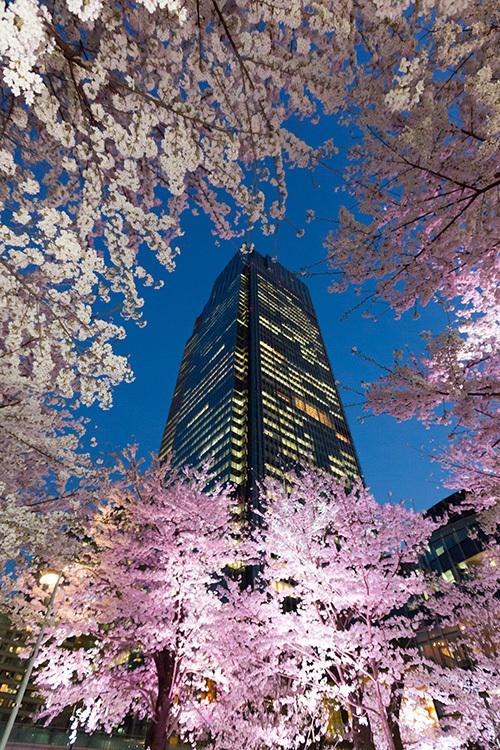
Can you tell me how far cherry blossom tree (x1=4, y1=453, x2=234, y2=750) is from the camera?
28.8ft

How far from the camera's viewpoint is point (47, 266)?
3639 millimetres

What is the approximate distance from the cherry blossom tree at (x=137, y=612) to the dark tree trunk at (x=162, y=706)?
2cm

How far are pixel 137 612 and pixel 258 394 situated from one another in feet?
175

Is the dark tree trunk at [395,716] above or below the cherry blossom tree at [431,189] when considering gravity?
below

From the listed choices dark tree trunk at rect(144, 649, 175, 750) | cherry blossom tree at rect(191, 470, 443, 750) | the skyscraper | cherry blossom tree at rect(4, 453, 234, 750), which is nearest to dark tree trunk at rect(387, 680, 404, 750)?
cherry blossom tree at rect(191, 470, 443, 750)

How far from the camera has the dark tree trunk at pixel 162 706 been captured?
7.60 meters

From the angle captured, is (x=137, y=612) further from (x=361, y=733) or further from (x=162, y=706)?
(x=361, y=733)

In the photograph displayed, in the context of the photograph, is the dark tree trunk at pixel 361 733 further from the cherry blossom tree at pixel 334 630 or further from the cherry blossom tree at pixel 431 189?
the cherry blossom tree at pixel 431 189

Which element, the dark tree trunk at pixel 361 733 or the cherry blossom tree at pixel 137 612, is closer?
the dark tree trunk at pixel 361 733

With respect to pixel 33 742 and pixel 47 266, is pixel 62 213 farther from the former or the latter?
pixel 33 742

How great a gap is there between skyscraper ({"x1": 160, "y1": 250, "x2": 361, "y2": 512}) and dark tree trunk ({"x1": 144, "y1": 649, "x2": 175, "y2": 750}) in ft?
119

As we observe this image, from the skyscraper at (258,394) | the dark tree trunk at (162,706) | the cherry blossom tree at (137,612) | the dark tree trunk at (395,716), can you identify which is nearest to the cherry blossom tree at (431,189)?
the dark tree trunk at (395,716)

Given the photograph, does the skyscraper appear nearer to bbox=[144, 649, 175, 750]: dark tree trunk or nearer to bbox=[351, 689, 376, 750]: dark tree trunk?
bbox=[144, 649, 175, 750]: dark tree trunk

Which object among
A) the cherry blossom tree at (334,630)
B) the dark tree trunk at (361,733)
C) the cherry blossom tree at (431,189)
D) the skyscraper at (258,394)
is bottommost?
the dark tree trunk at (361,733)
